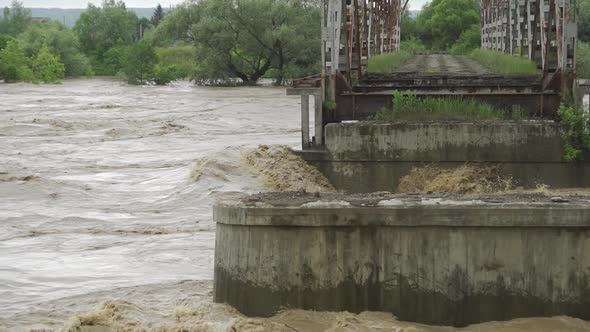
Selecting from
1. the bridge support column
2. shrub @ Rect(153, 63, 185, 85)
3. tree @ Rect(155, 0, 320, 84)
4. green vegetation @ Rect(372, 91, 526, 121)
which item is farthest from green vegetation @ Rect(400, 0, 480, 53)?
green vegetation @ Rect(372, 91, 526, 121)

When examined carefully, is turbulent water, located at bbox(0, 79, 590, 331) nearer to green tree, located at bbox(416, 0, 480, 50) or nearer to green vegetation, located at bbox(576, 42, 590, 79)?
green vegetation, located at bbox(576, 42, 590, 79)

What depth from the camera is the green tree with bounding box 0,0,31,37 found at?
145m

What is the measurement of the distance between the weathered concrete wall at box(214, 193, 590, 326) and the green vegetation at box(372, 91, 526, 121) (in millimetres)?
8986

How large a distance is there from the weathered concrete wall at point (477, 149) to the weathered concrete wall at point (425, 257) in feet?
26.1

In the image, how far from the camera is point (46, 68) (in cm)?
7369

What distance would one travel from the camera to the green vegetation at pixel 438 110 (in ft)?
60.3

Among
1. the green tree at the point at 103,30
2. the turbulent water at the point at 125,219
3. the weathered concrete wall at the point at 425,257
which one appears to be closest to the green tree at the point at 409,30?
the green tree at the point at 103,30

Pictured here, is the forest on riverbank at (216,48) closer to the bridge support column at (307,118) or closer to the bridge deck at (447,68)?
the bridge deck at (447,68)

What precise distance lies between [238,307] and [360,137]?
8.40 metres

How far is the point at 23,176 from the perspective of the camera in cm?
2212

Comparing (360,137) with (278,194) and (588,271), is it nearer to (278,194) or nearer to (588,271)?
(278,194)

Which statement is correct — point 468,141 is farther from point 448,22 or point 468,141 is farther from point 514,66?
point 448,22

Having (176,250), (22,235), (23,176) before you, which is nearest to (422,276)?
(176,250)

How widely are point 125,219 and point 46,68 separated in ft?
193
